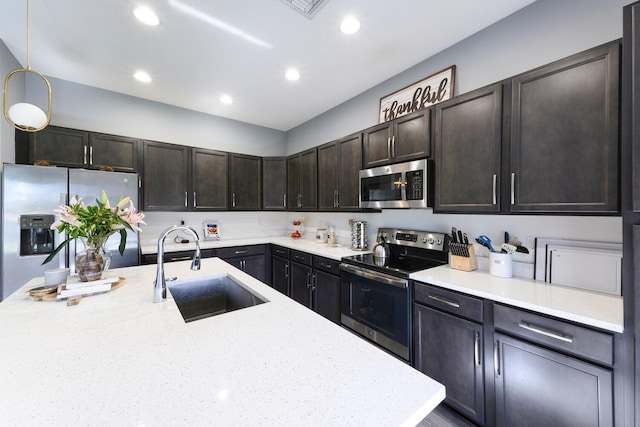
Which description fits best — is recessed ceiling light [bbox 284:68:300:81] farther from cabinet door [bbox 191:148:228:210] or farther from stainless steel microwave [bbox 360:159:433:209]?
cabinet door [bbox 191:148:228:210]

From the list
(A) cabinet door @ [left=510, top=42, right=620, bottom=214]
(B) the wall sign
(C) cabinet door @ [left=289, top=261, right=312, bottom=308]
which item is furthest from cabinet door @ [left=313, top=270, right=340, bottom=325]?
(B) the wall sign

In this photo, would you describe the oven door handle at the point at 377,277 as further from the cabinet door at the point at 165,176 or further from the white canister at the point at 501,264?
the cabinet door at the point at 165,176

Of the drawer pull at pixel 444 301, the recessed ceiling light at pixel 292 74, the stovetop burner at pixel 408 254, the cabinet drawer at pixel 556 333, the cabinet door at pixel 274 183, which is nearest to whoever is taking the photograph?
the cabinet drawer at pixel 556 333

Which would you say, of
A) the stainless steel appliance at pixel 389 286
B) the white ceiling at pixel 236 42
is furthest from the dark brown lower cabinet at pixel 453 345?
the white ceiling at pixel 236 42

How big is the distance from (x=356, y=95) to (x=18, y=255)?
3.73 metres

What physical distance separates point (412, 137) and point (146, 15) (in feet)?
7.54

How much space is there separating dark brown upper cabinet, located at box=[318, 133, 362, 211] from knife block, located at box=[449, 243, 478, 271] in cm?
112

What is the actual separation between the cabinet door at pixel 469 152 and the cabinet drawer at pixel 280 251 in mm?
2073

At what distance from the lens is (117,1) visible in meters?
1.72

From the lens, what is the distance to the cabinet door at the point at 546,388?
1142 mm

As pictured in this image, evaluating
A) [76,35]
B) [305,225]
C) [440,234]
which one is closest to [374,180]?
[440,234]

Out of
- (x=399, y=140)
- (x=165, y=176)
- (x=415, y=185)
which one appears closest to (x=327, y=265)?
(x=415, y=185)

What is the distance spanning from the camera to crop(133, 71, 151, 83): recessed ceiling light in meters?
2.64

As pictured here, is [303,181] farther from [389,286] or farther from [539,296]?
[539,296]
